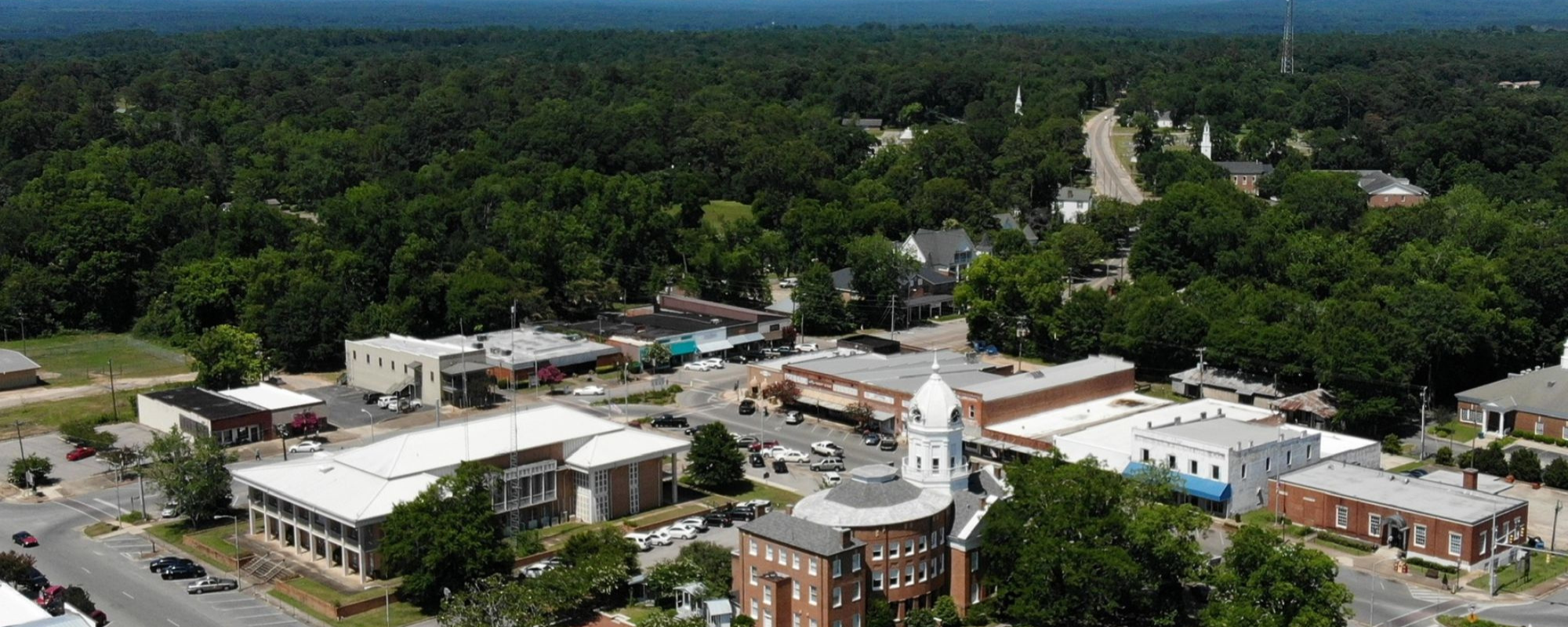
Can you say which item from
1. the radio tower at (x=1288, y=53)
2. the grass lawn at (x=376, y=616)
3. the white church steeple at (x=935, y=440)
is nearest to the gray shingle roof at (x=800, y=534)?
the white church steeple at (x=935, y=440)

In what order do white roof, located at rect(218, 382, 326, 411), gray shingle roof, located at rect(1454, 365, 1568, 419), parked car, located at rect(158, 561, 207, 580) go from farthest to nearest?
white roof, located at rect(218, 382, 326, 411) < gray shingle roof, located at rect(1454, 365, 1568, 419) < parked car, located at rect(158, 561, 207, 580)

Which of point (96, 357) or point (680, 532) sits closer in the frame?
point (680, 532)

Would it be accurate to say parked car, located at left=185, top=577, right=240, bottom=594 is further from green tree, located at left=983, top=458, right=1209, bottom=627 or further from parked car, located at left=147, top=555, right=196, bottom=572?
green tree, located at left=983, top=458, right=1209, bottom=627

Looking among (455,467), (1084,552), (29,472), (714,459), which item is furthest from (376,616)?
(29,472)

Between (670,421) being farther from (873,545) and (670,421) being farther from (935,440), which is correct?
(873,545)

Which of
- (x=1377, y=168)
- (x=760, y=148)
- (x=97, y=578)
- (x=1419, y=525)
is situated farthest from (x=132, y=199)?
(x=1377, y=168)

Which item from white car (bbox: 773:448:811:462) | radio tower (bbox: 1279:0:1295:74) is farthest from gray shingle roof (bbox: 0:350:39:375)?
radio tower (bbox: 1279:0:1295:74)
